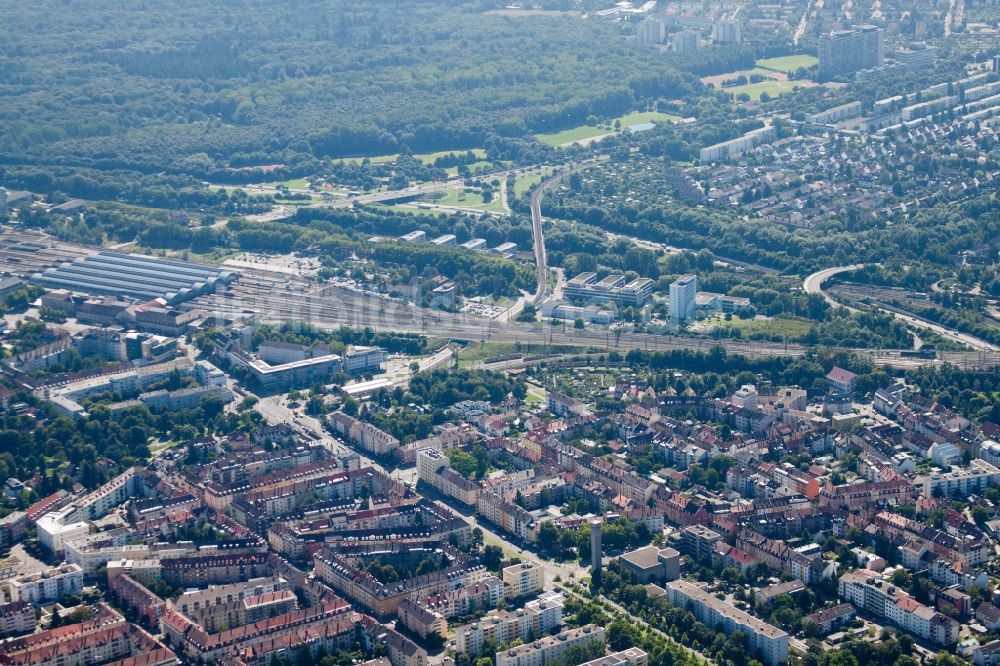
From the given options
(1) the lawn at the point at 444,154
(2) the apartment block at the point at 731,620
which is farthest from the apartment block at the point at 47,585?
(1) the lawn at the point at 444,154

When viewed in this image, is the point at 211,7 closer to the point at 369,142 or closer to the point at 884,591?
the point at 369,142

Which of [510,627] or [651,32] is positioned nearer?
[510,627]

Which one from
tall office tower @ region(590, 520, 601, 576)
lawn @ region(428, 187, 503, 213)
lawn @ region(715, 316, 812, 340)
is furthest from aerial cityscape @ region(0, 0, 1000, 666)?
lawn @ region(715, 316, 812, 340)

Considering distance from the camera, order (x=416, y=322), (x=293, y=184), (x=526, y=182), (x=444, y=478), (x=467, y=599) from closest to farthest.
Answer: (x=467, y=599) → (x=444, y=478) → (x=416, y=322) → (x=526, y=182) → (x=293, y=184)

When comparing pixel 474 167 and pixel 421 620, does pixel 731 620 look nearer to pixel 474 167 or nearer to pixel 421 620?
pixel 421 620

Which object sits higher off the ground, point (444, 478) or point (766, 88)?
point (766, 88)

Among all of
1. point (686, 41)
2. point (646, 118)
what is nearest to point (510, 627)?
point (646, 118)

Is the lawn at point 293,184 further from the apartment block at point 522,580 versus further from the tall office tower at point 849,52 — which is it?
the apartment block at point 522,580
